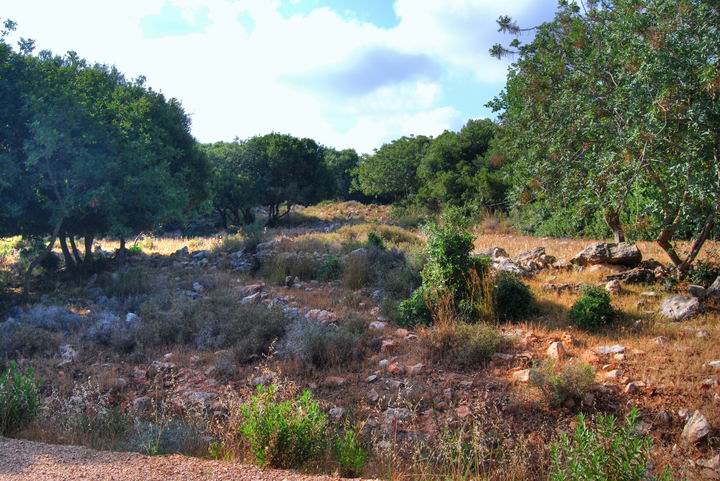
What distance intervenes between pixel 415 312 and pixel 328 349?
1778 millimetres

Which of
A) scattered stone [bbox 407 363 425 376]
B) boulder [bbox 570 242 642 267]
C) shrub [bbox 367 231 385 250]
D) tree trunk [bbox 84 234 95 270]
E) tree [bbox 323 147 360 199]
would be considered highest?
tree [bbox 323 147 360 199]

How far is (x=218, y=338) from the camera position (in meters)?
9.51

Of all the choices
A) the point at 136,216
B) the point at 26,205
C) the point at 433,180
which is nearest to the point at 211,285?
the point at 136,216

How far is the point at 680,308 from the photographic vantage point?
8742mm

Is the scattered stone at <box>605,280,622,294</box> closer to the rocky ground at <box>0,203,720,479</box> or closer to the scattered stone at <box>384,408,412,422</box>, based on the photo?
the rocky ground at <box>0,203,720,479</box>

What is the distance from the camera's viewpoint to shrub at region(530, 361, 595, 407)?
21.3 feet

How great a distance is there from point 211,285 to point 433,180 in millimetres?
21609

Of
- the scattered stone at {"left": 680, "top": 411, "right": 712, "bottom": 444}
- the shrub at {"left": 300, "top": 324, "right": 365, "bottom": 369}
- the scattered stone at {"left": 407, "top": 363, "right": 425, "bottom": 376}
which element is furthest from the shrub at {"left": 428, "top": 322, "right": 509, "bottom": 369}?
the scattered stone at {"left": 680, "top": 411, "right": 712, "bottom": 444}

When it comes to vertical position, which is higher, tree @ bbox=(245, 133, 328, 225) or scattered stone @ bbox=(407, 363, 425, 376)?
tree @ bbox=(245, 133, 328, 225)

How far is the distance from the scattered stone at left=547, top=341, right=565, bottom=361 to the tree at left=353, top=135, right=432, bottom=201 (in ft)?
95.9

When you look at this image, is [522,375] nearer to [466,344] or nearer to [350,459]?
[466,344]

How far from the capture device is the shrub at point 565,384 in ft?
21.3

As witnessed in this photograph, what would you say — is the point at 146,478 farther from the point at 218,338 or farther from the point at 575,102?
the point at 575,102

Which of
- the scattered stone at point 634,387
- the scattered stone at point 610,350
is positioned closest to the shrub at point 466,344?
the scattered stone at point 610,350
